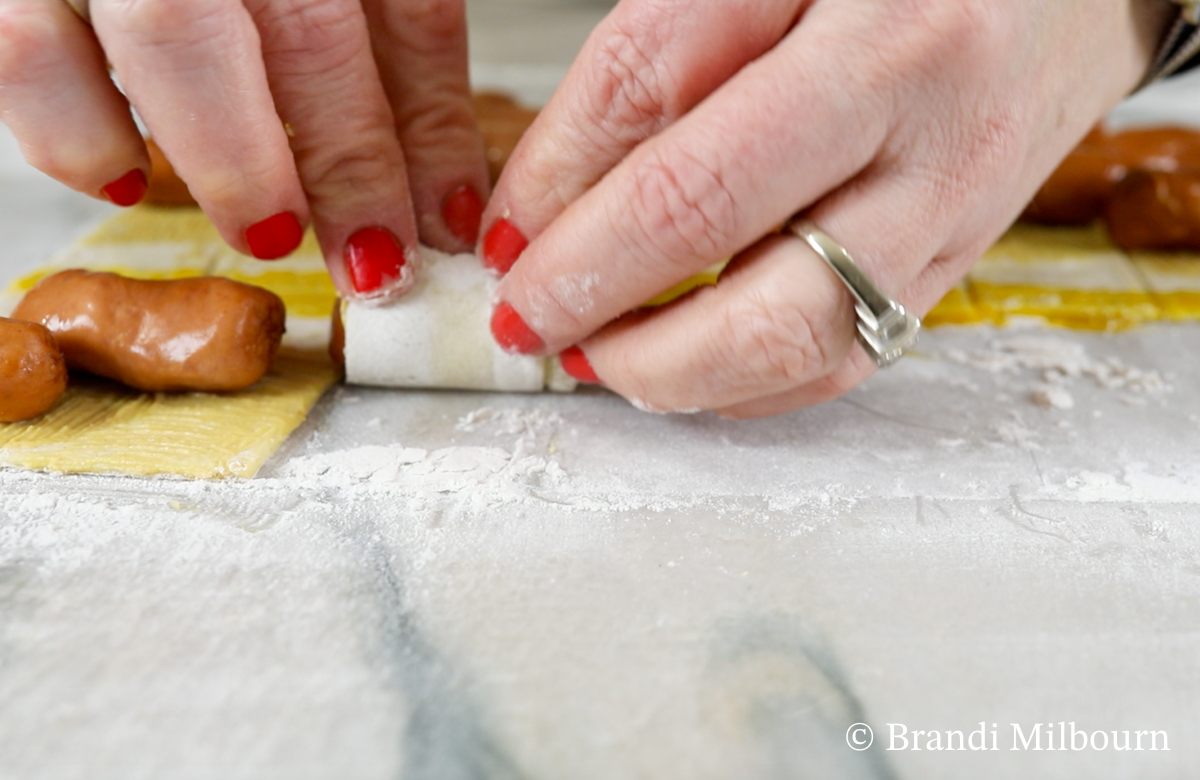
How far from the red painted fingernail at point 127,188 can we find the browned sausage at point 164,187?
1075 millimetres

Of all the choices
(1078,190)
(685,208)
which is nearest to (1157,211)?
(1078,190)

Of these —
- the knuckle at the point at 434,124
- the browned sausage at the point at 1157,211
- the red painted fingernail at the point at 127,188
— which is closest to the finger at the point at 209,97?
the red painted fingernail at the point at 127,188

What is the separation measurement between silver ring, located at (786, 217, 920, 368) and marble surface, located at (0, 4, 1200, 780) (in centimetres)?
28

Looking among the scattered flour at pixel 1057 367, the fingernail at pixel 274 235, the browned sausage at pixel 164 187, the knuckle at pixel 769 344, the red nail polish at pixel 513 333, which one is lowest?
the scattered flour at pixel 1057 367

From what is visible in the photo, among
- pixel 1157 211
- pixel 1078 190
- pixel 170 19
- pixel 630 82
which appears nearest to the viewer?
pixel 170 19

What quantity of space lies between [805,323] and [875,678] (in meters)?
0.51

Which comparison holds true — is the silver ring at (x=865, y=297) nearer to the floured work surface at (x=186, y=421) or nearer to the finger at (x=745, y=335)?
the finger at (x=745, y=335)

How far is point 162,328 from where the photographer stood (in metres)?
1.66

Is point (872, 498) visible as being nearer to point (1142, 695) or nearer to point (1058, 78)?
point (1142, 695)

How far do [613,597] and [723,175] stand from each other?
60 centimetres

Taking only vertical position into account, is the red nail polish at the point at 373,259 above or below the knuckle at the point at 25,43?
below

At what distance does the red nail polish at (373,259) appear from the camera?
5.52 feet

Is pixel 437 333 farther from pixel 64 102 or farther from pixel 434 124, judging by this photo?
pixel 64 102

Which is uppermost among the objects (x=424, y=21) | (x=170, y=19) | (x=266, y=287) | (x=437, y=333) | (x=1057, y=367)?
(x=170, y=19)
